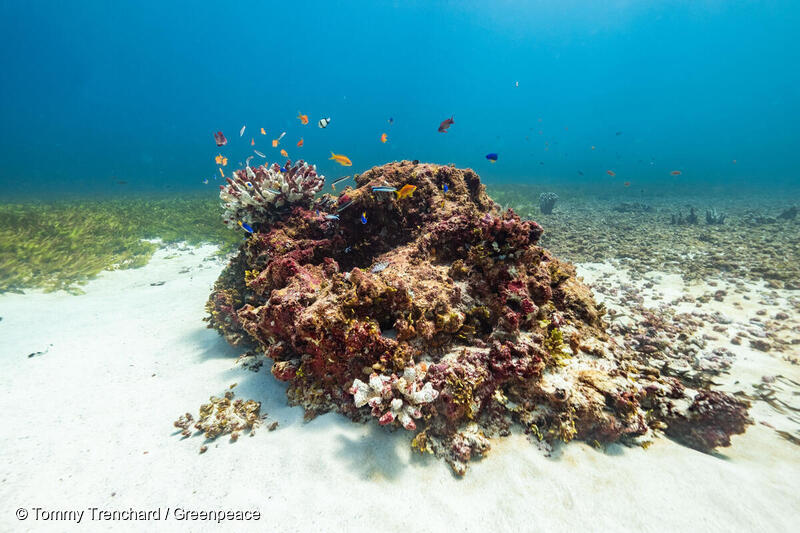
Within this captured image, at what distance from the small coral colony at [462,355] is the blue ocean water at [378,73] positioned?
88.4 m

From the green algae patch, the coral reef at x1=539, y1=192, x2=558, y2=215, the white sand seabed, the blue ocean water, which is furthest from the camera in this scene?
the blue ocean water

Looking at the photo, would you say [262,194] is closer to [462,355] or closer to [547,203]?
[462,355]

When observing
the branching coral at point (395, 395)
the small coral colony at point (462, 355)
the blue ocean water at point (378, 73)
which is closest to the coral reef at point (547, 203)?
the small coral colony at point (462, 355)

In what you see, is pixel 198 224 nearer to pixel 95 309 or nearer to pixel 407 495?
pixel 95 309

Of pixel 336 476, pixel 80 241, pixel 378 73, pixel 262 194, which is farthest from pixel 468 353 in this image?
pixel 378 73

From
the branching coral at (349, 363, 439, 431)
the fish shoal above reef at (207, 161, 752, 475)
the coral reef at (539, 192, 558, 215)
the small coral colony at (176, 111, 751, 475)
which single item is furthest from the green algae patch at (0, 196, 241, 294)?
the coral reef at (539, 192, 558, 215)

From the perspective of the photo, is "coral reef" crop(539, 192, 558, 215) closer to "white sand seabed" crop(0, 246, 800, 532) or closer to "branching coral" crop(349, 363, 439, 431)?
"white sand seabed" crop(0, 246, 800, 532)

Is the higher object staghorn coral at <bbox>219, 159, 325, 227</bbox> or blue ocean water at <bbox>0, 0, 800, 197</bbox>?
blue ocean water at <bbox>0, 0, 800, 197</bbox>

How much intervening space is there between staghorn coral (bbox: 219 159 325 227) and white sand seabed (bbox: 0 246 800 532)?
3261 millimetres

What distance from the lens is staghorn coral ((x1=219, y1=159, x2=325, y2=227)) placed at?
18.3 ft

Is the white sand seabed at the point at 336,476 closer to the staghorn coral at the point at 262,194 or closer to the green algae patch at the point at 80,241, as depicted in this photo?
the staghorn coral at the point at 262,194

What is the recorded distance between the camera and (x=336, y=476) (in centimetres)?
265

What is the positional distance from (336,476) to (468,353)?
5.71 feet

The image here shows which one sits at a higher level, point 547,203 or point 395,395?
point 547,203
